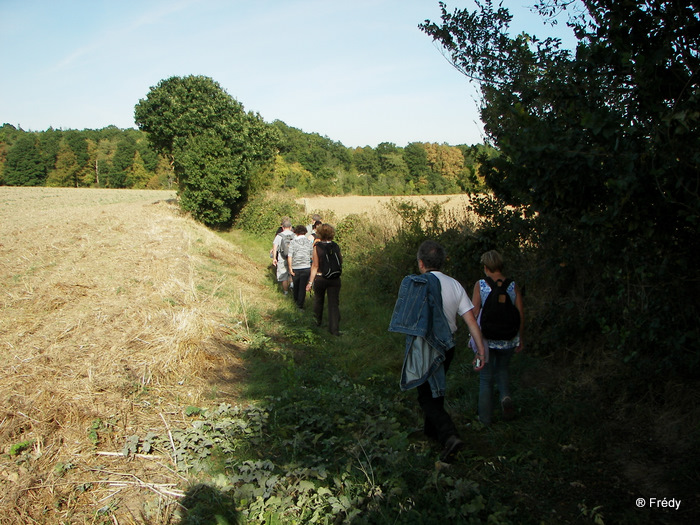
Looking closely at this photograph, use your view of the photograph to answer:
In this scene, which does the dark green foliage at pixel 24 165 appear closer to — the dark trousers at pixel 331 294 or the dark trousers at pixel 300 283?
the dark trousers at pixel 300 283

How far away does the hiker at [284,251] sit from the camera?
1108 centimetres

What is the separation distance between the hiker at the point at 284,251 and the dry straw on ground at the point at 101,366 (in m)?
0.76

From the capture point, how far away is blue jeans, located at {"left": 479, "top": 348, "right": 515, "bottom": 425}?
4961 mm

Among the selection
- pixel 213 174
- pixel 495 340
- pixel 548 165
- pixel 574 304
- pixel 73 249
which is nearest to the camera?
pixel 548 165

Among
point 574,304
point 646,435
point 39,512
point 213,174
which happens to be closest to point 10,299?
point 39,512

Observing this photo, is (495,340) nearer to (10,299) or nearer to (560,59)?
(560,59)

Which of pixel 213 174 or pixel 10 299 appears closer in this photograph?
pixel 10 299

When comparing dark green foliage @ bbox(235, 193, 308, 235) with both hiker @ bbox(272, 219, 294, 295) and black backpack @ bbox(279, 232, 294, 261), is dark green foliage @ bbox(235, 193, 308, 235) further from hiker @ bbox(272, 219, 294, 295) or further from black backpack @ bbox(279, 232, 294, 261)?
black backpack @ bbox(279, 232, 294, 261)

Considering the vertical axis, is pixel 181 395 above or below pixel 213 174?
below

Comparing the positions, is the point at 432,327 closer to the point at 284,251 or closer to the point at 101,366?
the point at 101,366

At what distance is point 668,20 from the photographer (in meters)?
3.52

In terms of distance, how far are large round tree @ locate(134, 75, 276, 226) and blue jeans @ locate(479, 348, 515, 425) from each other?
19142mm

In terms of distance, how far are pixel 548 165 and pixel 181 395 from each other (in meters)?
4.46

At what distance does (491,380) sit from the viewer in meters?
4.98
